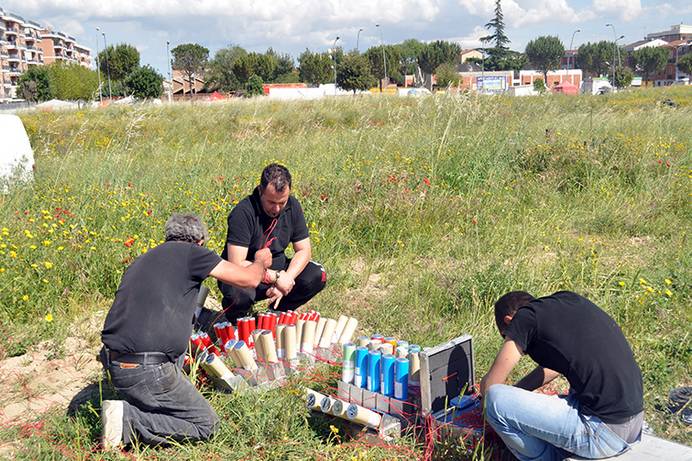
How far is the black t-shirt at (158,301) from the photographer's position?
3.21m

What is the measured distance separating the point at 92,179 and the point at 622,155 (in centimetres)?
683

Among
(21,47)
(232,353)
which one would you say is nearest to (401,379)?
(232,353)

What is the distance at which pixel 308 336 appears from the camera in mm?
4043

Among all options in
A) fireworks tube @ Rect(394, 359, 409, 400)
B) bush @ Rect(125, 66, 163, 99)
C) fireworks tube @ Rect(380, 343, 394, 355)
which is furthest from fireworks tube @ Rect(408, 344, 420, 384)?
bush @ Rect(125, 66, 163, 99)

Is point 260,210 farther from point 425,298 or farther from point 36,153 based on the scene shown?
point 36,153

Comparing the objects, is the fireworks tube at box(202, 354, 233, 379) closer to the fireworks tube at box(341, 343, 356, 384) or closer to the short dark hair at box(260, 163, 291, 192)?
the fireworks tube at box(341, 343, 356, 384)

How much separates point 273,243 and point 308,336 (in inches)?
33.8

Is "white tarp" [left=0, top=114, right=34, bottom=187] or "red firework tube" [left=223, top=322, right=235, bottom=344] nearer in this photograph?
"red firework tube" [left=223, top=322, right=235, bottom=344]

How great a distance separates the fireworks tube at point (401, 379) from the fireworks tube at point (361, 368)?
184 millimetres

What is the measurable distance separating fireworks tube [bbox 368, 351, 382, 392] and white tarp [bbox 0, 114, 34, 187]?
242 inches

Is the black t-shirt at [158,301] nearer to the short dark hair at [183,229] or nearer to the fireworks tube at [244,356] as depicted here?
the short dark hair at [183,229]

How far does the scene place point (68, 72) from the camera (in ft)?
207

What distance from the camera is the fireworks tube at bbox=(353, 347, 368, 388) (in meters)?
3.47

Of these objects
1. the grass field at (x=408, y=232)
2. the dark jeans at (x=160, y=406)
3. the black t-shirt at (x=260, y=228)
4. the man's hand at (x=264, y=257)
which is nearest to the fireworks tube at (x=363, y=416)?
the grass field at (x=408, y=232)
